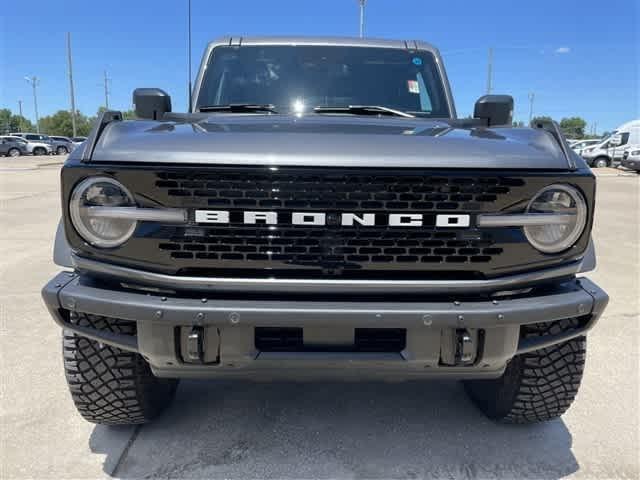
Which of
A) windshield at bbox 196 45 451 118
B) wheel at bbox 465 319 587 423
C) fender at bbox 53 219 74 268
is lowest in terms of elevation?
wheel at bbox 465 319 587 423

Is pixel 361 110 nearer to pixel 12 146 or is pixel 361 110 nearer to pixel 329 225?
pixel 329 225

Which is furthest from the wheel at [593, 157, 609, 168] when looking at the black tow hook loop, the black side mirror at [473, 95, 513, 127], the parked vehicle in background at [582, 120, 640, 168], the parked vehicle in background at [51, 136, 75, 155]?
the parked vehicle in background at [51, 136, 75, 155]

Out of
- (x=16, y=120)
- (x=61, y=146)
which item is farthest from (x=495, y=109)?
(x=16, y=120)

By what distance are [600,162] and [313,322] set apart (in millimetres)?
32682

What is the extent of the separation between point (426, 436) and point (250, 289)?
1.33m

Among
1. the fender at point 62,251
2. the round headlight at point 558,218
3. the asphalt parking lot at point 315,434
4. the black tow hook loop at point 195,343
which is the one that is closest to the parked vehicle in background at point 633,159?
the asphalt parking lot at point 315,434

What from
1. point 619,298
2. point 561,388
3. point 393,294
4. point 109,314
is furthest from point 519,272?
point 619,298

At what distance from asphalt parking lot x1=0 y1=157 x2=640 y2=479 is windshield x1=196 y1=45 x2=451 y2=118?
5.65ft

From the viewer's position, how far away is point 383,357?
6.46 ft

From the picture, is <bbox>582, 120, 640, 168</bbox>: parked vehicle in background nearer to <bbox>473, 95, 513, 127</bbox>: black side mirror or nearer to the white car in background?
<bbox>473, 95, 513, 127</bbox>: black side mirror

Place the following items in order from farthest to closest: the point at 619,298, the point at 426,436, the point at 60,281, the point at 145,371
A: the point at 619,298 → the point at 426,436 → the point at 145,371 → the point at 60,281

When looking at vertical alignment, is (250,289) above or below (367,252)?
below

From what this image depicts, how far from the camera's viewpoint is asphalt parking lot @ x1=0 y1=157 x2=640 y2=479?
239cm

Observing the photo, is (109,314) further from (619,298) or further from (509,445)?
(619,298)
